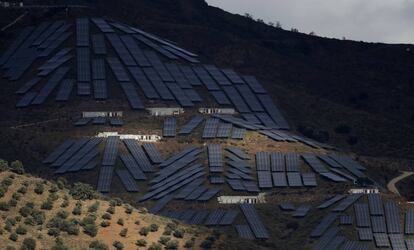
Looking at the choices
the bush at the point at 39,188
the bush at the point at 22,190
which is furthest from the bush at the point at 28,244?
the bush at the point at 39,188

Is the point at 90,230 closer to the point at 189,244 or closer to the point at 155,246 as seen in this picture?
the point at 155,246

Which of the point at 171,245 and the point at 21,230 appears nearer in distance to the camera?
the point at 21,230

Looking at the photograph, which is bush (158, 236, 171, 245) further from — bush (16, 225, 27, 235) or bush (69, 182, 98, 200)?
bush (16, 225, 27, 235)

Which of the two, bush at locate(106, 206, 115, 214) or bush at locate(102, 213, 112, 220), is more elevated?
bush at locate(106, 206, 115, 214)

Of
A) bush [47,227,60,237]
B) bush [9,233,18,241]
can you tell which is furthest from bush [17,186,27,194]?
bush [9,233,18,241]

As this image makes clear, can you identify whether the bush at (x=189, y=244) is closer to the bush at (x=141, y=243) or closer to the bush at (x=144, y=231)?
the bush at (x=144, y=231)

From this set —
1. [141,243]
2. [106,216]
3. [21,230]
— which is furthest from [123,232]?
[21,230]

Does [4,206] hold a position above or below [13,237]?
above

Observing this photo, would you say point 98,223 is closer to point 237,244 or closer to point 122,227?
point 122,227
